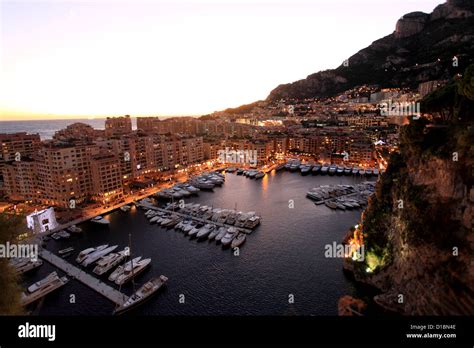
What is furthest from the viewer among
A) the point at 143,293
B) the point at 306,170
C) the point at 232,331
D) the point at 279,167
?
the point at 279,167

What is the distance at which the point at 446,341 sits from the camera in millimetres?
2172

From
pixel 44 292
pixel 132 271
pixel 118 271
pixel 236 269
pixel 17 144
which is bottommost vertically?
pixel 236 269

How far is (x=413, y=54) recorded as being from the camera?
99438 mm

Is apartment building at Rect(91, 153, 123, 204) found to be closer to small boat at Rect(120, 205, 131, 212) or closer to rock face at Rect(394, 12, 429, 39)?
small boat at Rect(120, 205, 131, 212)

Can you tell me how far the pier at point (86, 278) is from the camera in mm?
15773

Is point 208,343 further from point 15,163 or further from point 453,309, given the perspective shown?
point 15,163

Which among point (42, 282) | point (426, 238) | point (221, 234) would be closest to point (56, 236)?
point (42, 282)

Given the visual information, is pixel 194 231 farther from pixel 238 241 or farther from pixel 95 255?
pixel 95 255

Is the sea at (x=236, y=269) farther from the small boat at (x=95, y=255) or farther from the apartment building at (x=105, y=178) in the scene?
the apartment building at (x=105, y=178)

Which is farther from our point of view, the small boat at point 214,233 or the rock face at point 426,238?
the small boat at point 214,233

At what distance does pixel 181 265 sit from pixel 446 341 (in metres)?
18.4

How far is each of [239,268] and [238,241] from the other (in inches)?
124

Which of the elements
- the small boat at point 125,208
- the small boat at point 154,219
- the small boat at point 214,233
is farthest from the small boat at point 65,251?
the small boat at point 214,233

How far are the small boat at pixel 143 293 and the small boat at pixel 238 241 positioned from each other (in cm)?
580
